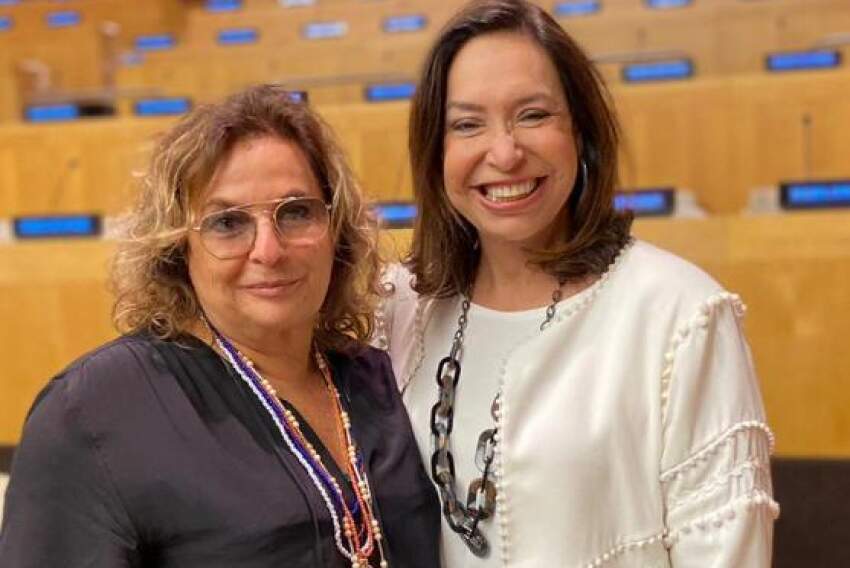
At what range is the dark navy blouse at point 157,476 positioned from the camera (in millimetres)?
544

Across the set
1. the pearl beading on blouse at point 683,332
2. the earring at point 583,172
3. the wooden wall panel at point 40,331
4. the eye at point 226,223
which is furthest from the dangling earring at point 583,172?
the wooden wall panel at point 40,331

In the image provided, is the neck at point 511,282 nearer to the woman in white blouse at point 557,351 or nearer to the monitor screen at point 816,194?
the woman in white blouse at point 557,351

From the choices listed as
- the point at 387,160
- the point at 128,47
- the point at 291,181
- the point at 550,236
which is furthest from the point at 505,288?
the point at 128,47

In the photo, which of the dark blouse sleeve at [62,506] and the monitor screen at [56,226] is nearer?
the dark blouse sleeve at [62,506]

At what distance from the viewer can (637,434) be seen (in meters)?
0.62

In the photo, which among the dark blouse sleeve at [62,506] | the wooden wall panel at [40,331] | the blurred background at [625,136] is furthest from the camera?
the wooden wall panel at [40,331]

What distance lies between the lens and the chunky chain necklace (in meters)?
0.66

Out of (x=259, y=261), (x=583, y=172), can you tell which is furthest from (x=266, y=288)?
(x=583, y=172)

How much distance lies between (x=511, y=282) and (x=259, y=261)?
0.19 metres

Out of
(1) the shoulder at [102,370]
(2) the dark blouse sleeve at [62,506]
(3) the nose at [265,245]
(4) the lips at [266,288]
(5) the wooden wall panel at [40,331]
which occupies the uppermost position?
(3) the nose at [265,245]

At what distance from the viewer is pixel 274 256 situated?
61 centimetres

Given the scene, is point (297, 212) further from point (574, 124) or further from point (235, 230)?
point (574, 124)

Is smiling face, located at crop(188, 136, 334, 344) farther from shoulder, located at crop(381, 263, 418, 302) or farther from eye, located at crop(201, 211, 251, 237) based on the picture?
shoulder, located at crop(381, 263, 418, 302)

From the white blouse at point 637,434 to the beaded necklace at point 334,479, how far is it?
0.09 meters
